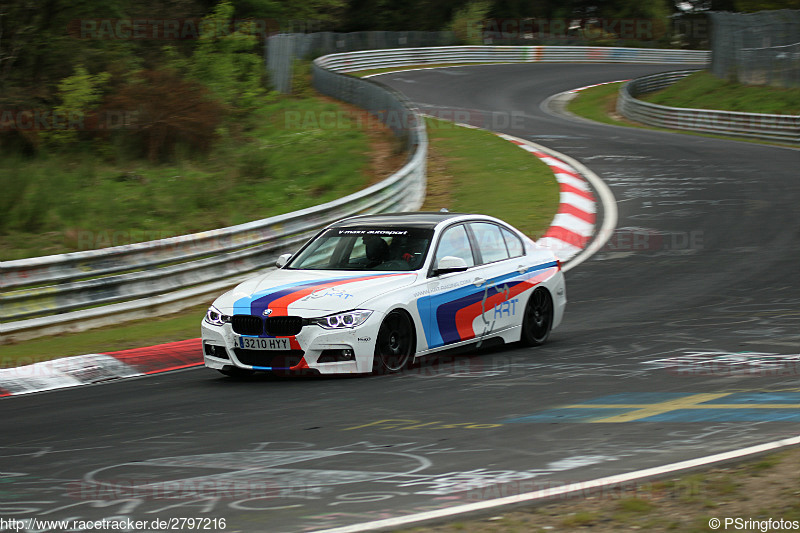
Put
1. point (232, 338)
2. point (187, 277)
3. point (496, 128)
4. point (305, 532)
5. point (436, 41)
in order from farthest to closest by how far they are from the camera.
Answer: point (436, 41) → point (496, 128) → point (187, 277) → point (232, 338) → point (305, 532)

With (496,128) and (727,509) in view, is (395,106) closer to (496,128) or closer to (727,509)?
(496,128)

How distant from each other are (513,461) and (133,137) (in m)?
19.5

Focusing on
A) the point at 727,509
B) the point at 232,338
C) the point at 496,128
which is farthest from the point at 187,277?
the point at 496,128

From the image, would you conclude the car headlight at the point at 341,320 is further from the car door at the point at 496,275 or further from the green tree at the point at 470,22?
the green tree at the point at 470,22

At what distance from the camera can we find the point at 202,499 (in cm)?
503

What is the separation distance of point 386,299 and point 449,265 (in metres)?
0.80

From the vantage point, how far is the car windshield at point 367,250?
368 inches

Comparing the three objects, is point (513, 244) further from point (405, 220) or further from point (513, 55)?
point (513, 55)

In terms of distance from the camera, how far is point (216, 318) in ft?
28.7

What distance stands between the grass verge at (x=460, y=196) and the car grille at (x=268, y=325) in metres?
2.71

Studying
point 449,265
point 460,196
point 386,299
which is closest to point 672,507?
point 386,299

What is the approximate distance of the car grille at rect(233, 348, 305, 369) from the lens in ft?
27.6

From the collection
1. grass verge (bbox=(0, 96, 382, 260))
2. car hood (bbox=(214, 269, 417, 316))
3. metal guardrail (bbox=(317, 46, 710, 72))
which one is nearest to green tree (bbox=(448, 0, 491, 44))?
metal guardrail (bbox=(317, 46, 710, 72))

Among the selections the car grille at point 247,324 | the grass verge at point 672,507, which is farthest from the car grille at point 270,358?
the grass verge at point 672,507
